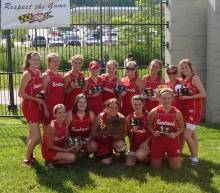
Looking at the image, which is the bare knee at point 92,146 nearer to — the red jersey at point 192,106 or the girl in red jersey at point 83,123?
the girl in red jersey at point 83,123

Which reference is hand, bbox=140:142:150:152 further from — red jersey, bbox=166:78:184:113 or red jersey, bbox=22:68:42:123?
Result: red jersey, bbox=22:68:42:123

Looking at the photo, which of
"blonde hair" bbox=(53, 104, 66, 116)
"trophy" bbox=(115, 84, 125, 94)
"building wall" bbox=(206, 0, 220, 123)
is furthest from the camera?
"building wall" bbox=(206, 0, 220, 123)

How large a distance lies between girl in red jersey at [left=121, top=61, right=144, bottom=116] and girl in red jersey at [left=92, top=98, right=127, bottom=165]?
1.75ft

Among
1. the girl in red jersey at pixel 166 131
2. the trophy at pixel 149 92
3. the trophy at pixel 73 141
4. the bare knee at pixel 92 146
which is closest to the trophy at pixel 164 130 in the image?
the girl in red jersey at pixel 166 131

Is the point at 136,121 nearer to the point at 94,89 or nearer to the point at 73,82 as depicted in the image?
the point at 94,89

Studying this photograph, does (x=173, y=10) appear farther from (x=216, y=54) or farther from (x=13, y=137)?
(x=13, y=137)

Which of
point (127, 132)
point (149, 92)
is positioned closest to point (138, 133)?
point (127, 132)

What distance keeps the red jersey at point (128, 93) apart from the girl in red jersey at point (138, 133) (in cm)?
45

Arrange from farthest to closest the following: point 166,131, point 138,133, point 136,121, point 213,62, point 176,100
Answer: point 213,62 < point 176,100 < point 138,133 < point 136,121 < point 166,131

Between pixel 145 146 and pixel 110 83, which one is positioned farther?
pixel 110 83

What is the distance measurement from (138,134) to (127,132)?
18cm

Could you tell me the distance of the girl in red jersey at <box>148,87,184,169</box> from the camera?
270 inches

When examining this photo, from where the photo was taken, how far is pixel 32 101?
7.03 metres

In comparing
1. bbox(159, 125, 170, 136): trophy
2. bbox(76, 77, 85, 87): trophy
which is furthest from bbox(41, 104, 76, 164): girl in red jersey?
bbox(159, 125, 170, 136): trophy
